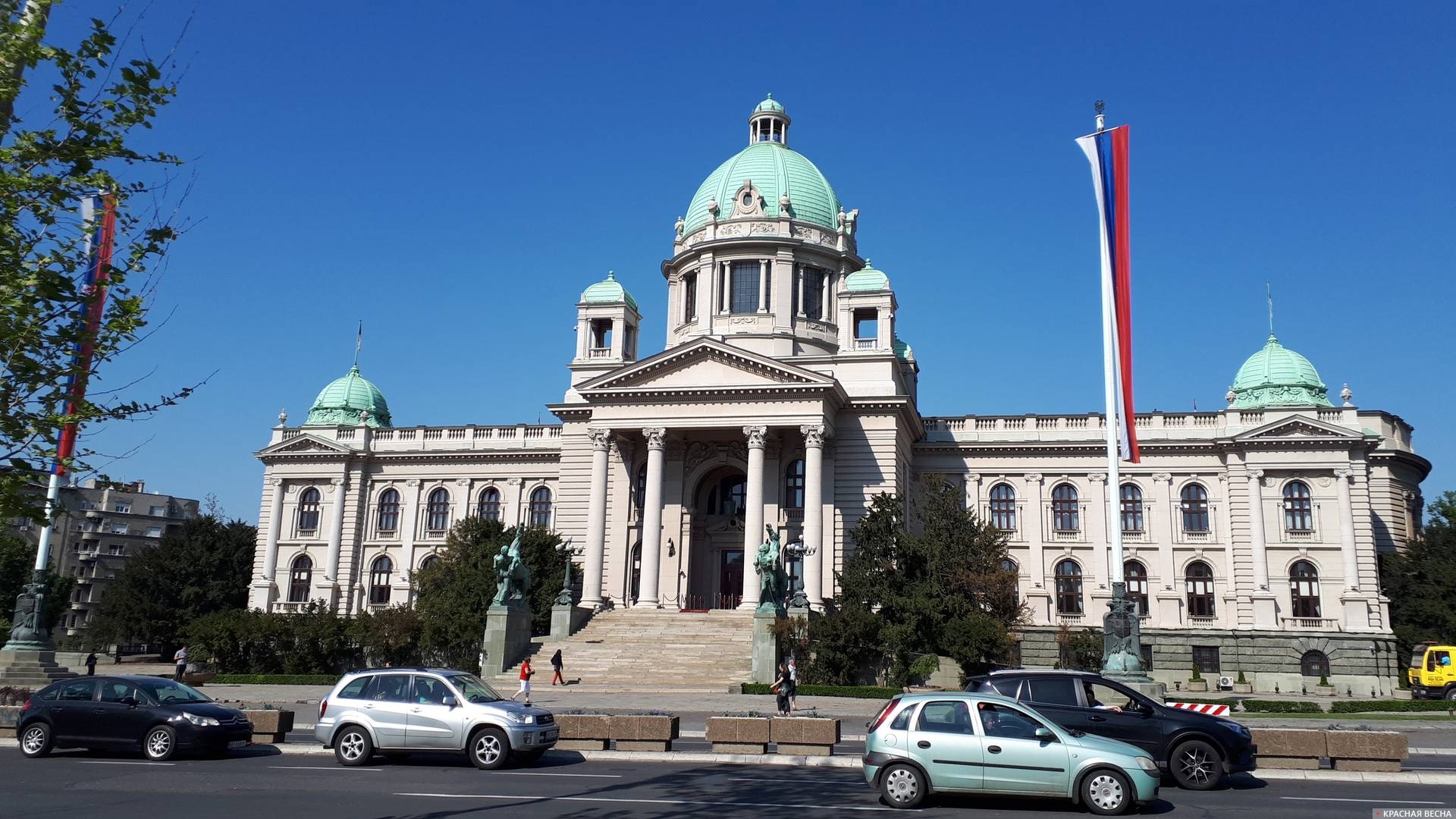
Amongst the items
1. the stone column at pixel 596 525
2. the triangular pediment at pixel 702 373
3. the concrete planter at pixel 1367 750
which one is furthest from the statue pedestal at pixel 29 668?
the concrete planter at pixel 1367 750

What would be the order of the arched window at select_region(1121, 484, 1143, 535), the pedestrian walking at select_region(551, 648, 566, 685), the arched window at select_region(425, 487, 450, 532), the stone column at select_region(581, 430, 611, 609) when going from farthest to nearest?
the arched window at select_region(425, 487, 450, 532)
the arched window at select_region(1121, 484, 1143, 535)
the stone column at select_region(581, 430, 611, 609)
the pedestrian walking at select_region(551, 648, 566, 685)

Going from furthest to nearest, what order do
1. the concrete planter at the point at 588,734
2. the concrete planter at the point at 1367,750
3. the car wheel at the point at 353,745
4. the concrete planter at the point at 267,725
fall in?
the concrete planter at the point at 267,725 < the concrete planter at the point at 588,734 < the car wheel at the point at 353,745 < the concrete planter at the point at 1367,750

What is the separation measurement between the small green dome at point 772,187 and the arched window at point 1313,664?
3242cm

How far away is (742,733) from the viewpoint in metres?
19.3

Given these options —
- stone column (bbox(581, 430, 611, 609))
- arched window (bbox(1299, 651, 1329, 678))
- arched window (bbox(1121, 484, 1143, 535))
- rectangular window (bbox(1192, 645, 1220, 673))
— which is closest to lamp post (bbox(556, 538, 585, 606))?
stone column (bbox(581, 430, 611, 609))

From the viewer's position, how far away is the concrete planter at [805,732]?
19.2 metres

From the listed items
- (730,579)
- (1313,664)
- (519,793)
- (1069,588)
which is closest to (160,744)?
(519,793)

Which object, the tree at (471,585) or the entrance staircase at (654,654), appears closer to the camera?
the entrance staircase at (654,654)

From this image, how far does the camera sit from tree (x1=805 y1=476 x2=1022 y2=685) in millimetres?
38188

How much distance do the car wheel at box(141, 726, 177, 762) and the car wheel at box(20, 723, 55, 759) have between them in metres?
1.82

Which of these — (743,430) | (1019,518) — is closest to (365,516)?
(743,430)

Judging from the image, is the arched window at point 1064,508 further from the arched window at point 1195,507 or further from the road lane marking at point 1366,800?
the road lane marking at point 1366,800

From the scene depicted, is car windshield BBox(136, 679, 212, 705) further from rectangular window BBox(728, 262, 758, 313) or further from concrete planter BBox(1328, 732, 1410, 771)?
rectangular window BBox(728, 262, 758, 313)

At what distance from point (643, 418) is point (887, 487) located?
38.2 feet
